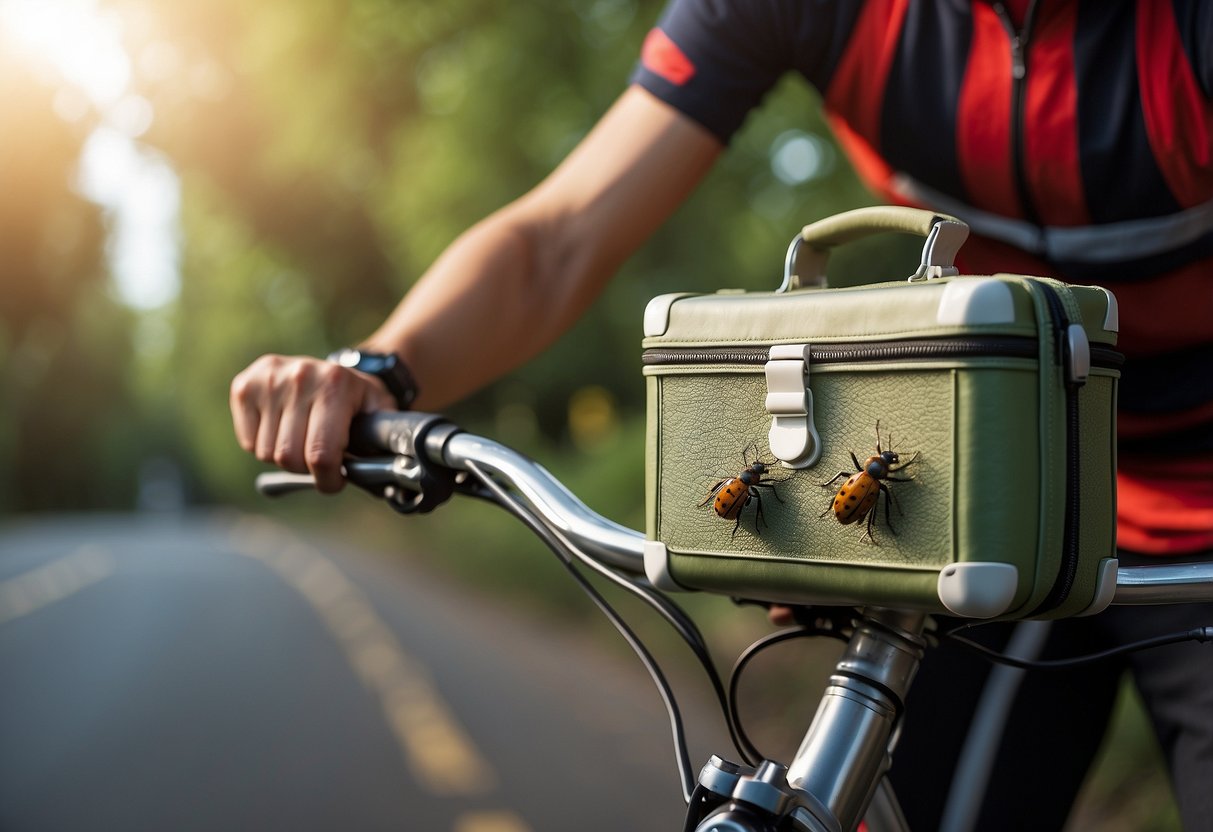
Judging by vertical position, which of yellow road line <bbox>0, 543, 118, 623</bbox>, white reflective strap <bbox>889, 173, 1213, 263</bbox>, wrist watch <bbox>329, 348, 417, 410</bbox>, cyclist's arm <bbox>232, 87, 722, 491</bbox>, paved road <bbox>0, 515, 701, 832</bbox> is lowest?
paved road <bbox>0, 515, 701, 832</bbox>

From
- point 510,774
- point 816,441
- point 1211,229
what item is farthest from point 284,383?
point 510,774

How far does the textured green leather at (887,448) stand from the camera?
1062 millimetres

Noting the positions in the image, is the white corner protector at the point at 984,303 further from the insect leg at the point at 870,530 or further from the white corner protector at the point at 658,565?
the white corner protector at the point at 658,565

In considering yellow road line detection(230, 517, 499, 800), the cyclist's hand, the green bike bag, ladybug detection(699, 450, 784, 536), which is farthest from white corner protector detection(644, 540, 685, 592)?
yellow road line detection(230, 517, 499, 800)

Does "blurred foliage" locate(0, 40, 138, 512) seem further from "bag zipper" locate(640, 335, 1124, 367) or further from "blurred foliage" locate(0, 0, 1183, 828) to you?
"bag zipper" locate(640, 335, 1124, 367)

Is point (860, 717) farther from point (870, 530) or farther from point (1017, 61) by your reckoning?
point (1017, 61)

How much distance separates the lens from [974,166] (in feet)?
6.04

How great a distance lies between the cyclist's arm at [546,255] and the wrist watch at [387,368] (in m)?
0.02

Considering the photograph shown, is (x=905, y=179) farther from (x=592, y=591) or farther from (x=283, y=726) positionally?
(x=283, y=726)

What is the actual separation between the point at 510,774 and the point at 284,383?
5.88 m

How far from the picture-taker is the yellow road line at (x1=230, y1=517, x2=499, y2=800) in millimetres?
7305

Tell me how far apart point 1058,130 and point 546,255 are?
0.80m

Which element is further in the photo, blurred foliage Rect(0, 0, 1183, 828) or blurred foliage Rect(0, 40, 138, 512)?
blurred foliage Rect(0, 40, 138, 512)

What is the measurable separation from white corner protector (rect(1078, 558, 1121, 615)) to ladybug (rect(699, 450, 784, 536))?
28 centimetres
